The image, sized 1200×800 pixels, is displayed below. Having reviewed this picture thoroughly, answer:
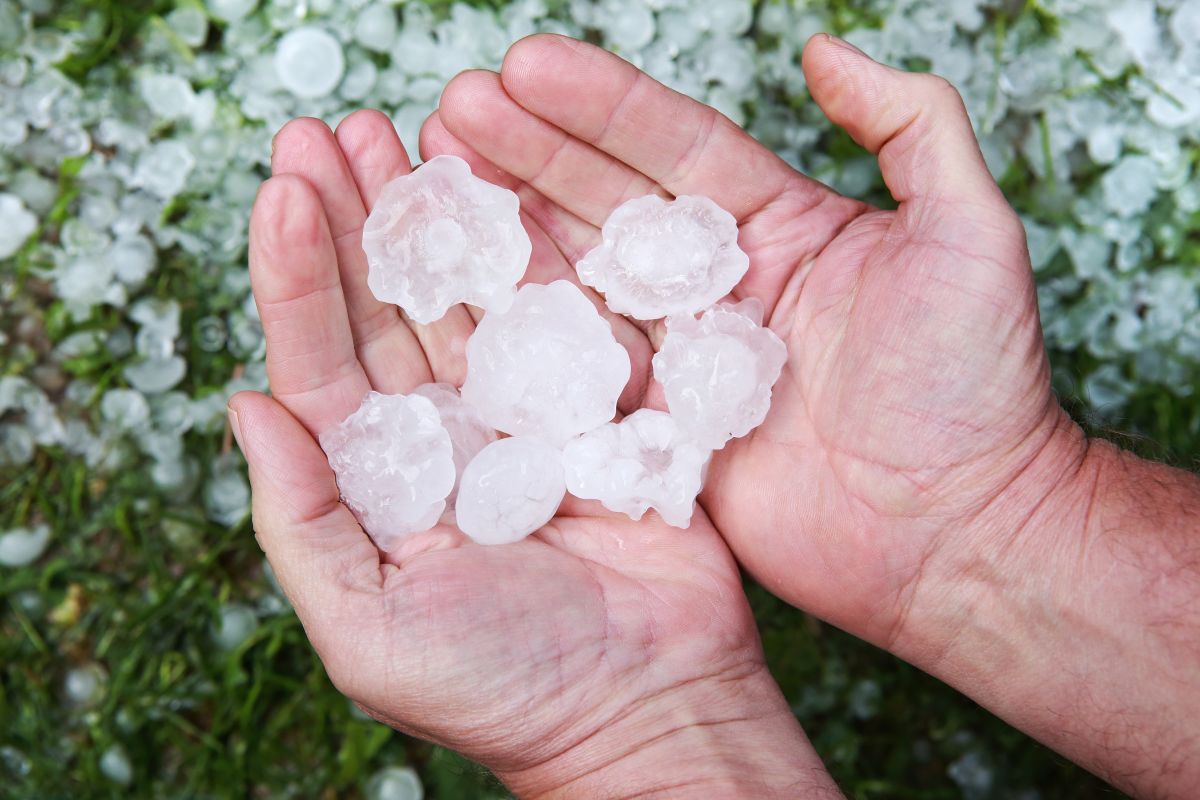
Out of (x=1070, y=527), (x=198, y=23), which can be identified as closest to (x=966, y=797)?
(x=1070, y=527)

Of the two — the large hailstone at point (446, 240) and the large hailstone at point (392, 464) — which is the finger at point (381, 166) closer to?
the large hailstone at point (446, 240)

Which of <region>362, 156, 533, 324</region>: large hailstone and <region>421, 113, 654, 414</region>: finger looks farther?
<region>421, 113, 654, 414</region>: finger

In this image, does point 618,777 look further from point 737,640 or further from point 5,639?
point 5,639

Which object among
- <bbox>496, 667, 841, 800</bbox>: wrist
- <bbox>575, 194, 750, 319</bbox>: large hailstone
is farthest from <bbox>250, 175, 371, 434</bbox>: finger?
<bbox>496, 667, 841, 800</bbox>: wrist

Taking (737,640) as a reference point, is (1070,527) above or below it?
above

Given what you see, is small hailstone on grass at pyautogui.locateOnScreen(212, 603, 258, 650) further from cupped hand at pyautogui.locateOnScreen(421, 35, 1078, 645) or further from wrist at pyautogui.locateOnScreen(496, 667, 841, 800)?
cupped hand at pyautogui.locateOnScreen(421, 35, 1078, 645)

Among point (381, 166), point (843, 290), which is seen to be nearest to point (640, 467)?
point (843, 290)
